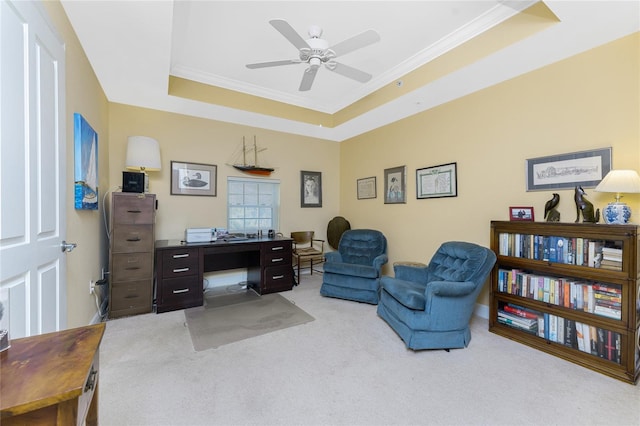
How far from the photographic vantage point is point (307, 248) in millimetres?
4797

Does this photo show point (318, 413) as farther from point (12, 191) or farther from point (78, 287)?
point (78, 287)

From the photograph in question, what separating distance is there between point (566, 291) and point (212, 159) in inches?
175

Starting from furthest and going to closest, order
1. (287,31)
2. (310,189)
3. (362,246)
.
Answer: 1. (310,189)
2. (362,246)
3. (287,31)

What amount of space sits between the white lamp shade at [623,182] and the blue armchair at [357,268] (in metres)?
2.23

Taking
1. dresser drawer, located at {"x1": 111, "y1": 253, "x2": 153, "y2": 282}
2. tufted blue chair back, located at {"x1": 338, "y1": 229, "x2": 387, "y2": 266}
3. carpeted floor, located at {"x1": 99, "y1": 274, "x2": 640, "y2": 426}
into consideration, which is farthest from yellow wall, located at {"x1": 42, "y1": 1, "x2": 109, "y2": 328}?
tufted blue chair back, located at {"x1": 338, "y1": 229, "x2": 387, "y2": 266}

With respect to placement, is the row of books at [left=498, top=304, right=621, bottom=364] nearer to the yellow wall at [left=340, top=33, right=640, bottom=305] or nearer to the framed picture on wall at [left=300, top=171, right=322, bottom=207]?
the yellow wall at [left=340, top=33, right=640, bottom=305]

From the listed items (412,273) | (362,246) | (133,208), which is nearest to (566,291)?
(412,273)

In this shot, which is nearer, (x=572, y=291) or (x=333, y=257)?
(x=572, y=291)

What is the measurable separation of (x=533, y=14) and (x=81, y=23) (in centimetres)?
353

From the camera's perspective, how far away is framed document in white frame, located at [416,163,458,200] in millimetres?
3326

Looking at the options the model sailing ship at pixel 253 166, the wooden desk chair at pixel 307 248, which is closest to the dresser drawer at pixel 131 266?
the model sailing ship at pixel 253 166

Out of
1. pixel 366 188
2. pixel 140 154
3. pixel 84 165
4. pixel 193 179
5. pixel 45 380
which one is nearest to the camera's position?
pixel 45 380

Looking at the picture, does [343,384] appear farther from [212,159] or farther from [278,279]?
[212,159]

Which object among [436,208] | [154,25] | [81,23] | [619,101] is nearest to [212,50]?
[154,25]
